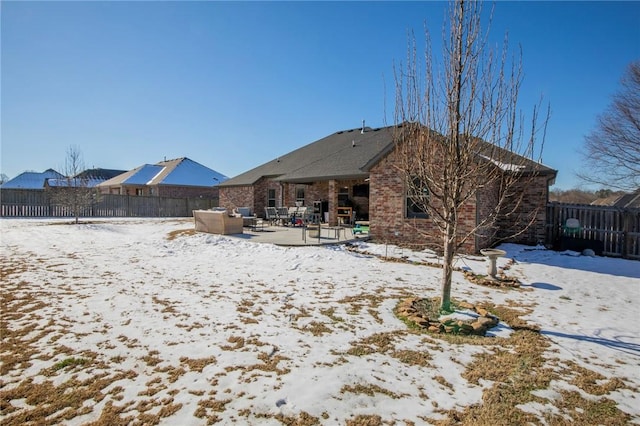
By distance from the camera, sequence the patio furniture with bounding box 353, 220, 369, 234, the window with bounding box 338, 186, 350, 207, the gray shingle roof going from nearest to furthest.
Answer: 1. the patio furniture with bounding box 353, 220, 369, 234
2. the gray shingle roof
3. the window with bounding box 338, 186, 350, 207

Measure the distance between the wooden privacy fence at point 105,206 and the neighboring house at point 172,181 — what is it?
3.27 metres

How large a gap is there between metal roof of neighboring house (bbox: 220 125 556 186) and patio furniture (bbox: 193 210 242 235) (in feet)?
15.0

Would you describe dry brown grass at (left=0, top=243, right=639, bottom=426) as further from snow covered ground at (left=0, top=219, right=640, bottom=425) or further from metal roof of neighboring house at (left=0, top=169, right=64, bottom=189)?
metal roof of neighboring house at (left=0, top=169, right=64, bottom=189)

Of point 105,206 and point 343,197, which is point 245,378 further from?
point 105,206

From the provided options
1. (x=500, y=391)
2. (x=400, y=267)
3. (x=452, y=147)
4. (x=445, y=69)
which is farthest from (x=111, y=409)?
(x=400, y=267)

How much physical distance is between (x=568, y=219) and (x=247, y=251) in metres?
10.5

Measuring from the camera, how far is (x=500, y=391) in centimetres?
296

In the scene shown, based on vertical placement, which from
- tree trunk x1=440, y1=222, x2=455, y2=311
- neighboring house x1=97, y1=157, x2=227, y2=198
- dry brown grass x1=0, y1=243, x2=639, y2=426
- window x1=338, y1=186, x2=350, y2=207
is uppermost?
neighboring house x1=97, y1=157, x2=227, y2=198

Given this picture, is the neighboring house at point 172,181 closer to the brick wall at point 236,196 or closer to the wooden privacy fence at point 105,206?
the wooden privacy fence at point 105,206

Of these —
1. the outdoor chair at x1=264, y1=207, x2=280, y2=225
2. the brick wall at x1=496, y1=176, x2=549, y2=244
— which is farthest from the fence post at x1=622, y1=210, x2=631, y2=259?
the outdoor chair at x1=264, y1=207, x2=280, y2=225

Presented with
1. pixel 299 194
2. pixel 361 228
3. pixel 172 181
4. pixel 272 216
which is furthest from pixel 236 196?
pixel 172 181

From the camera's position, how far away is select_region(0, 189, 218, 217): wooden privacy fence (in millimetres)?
21312

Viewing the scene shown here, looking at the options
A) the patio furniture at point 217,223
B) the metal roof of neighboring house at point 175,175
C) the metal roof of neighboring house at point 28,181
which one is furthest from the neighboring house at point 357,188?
the metal roof of neighboring house at point 28,181

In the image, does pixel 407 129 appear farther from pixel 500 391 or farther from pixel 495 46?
pixel 500 391
